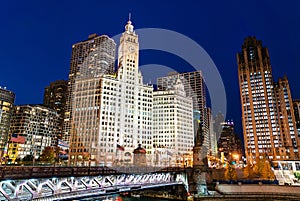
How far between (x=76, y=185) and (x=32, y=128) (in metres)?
163

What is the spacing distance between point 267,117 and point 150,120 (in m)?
81.7

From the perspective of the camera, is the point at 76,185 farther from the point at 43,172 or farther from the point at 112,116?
the point at 112,116

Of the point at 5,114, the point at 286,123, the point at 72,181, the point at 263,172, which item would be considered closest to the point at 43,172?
the point at 72,181

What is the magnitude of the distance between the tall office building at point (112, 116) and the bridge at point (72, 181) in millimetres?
65263

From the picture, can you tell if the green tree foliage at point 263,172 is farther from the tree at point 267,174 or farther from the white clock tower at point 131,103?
the white clock tower at point 131,103

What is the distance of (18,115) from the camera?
170m

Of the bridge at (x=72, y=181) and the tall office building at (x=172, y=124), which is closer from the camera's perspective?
the bridge at (x=72, y=181)

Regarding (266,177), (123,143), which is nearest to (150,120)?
(123,143)

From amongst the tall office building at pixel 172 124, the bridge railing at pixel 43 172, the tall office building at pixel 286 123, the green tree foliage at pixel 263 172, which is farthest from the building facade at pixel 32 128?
the tall office building at pixel 286 123

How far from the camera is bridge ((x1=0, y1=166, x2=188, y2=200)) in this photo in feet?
70.8

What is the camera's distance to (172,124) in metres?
148

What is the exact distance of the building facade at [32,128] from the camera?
16038 centimetres

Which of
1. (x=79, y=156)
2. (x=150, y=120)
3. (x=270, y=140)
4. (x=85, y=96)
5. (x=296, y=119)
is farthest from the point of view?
(x=296, y=119)

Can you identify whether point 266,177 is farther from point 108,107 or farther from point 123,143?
point 108,107
